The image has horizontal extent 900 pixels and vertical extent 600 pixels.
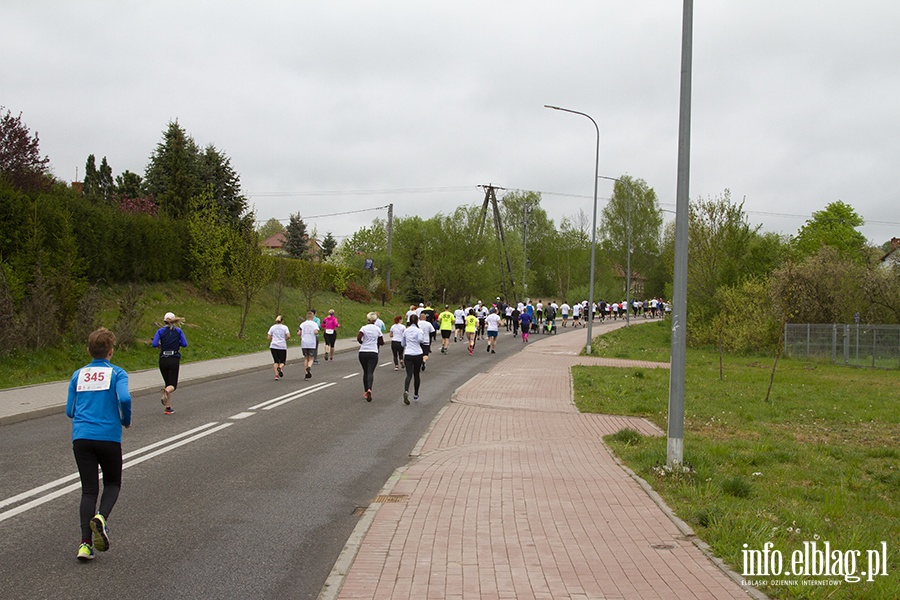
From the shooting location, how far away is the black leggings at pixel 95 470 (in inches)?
226

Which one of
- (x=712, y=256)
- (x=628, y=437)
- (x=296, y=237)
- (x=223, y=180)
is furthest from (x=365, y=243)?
(x=628, y=437)

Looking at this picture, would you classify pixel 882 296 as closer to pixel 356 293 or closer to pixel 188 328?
pixel 188 328

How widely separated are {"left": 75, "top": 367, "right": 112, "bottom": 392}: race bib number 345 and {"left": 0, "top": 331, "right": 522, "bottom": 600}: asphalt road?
1136 mm

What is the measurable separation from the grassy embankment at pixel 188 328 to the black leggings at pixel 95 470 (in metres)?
12.9

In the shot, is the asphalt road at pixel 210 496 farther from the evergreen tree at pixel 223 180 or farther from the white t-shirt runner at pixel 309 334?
the evergreen tree at pixel 223 180

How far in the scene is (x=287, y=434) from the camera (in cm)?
1145

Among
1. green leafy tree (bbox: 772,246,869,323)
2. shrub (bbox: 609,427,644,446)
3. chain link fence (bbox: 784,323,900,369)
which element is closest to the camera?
shrub (bbox: 609,427,644,446)

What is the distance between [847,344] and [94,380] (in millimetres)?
30176

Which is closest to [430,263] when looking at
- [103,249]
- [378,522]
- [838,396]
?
[103,249]

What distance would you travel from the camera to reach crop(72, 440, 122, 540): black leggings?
574 centimetres

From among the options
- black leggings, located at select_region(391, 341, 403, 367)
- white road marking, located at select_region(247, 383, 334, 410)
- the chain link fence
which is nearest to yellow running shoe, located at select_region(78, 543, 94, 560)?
white road marking, located at select_region(247, 383, 334, 410)

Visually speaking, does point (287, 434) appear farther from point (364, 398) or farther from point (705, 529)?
point (705, 529)

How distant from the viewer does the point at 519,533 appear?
6102 millimetres

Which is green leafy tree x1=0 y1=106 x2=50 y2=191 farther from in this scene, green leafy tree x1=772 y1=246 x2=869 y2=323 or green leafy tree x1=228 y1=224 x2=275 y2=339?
green leafy tree x1=772 y1=246 x2=869 y2=323
